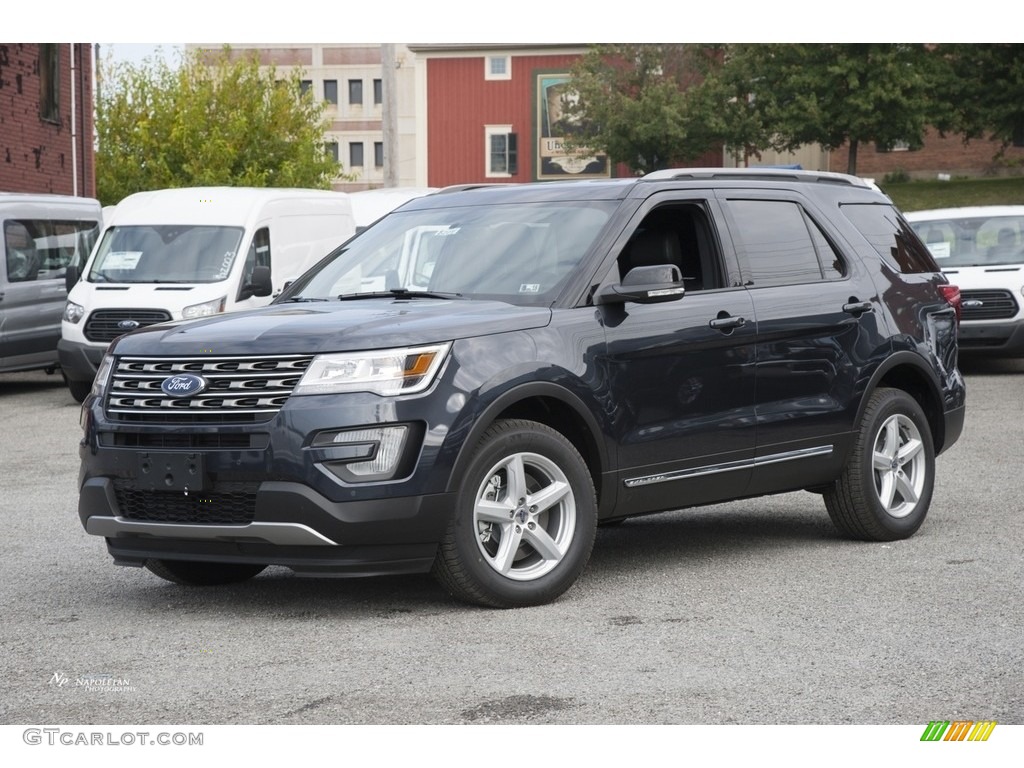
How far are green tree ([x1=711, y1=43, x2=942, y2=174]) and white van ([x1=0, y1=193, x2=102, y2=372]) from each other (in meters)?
32.9

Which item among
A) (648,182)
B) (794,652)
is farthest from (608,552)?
(794,652)

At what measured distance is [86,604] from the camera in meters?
7.13

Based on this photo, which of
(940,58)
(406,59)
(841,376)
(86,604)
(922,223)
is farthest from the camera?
(406,59)

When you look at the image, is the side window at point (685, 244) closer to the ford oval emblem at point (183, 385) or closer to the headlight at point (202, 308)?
the ford oval emblem at point (183, 385)

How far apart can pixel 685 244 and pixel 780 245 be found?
0.60 meters

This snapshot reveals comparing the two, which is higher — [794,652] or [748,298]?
[748,298]

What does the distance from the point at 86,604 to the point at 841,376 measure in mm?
3716

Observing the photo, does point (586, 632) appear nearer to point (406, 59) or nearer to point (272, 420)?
point (272, 420)

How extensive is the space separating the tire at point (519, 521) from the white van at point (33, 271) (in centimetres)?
1342

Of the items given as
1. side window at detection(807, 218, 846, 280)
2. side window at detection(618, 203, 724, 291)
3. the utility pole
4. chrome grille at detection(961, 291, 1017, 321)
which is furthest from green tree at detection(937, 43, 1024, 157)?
side window at detection(618, 203, 724, 291)

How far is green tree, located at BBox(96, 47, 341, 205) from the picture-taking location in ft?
142

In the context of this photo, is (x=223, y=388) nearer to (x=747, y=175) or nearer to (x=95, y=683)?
(x=95, y=683)

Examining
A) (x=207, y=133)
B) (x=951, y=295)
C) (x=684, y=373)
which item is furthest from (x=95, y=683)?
(x=207, y=133)

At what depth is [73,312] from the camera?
18281mm
